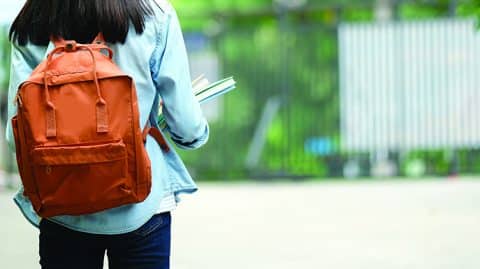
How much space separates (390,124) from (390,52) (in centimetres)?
87

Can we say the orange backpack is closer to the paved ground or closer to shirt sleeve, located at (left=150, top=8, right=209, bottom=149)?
shirt sleeve, located at (left=150, top=8, right=209, bottom=149)

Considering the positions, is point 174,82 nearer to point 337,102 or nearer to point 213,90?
point 213,90

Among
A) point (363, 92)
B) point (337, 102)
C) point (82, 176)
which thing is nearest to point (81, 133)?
point (82, 176)

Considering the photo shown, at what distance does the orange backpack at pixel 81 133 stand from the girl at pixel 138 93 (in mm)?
80

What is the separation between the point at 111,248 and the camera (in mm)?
2715

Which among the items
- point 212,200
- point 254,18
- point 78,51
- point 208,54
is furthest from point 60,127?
point 254,18

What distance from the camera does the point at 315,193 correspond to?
37.5 feet

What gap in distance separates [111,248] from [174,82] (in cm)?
44

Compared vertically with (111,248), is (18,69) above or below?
above

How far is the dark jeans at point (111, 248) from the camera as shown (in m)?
2.69

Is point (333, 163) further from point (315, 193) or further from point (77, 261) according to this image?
point (77, 261)

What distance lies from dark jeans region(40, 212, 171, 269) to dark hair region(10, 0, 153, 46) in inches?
18.3

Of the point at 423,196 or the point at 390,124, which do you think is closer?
the point at 423,196

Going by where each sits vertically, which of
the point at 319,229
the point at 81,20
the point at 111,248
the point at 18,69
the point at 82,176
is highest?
the point at 81,20
